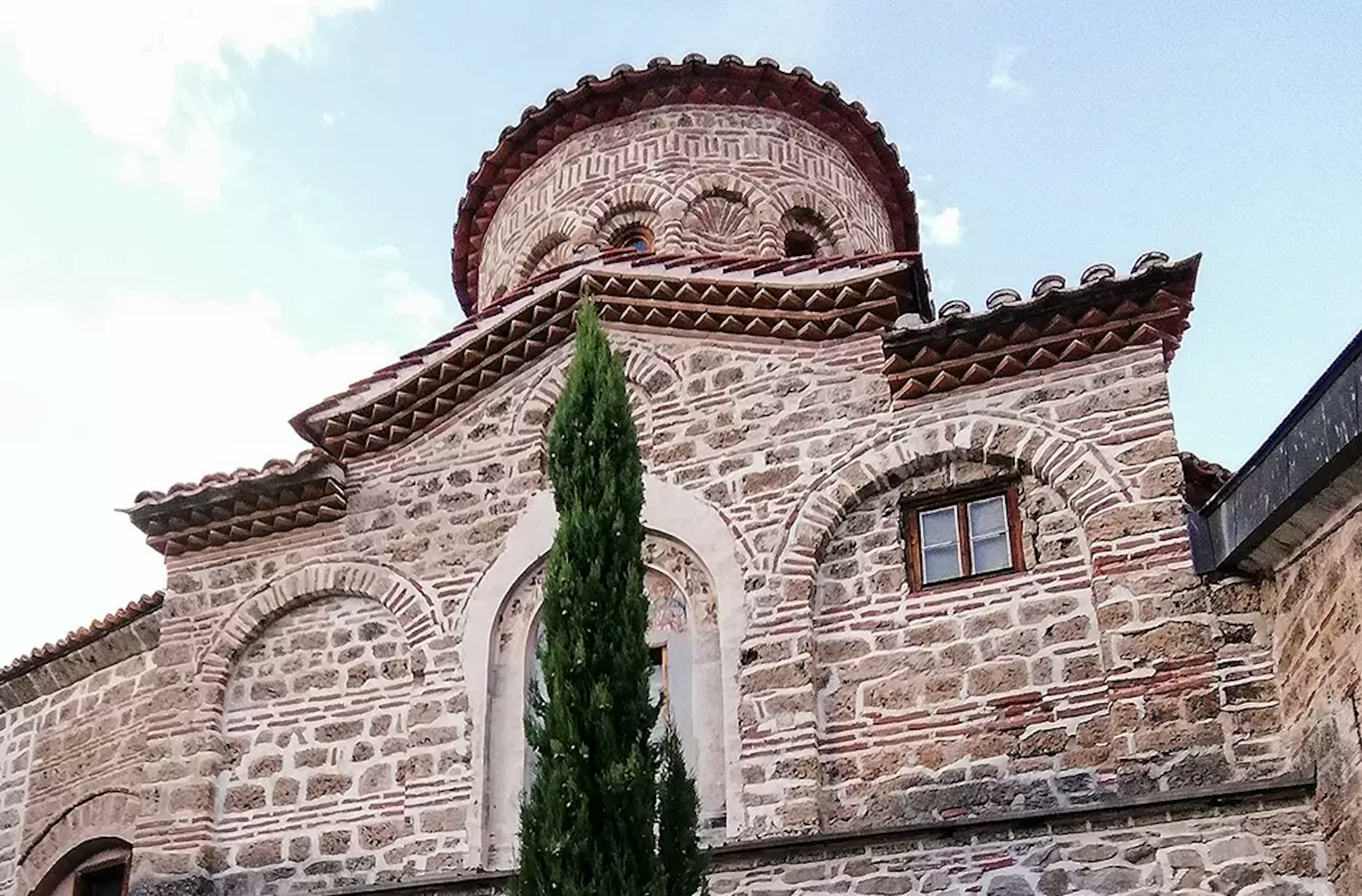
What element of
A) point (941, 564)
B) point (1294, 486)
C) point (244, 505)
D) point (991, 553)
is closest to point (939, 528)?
point (941, 564)

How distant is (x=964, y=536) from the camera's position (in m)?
8.30

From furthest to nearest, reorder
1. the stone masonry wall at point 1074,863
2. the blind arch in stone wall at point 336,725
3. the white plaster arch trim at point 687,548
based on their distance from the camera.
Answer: the blind arch in stone wall at point 336,725 → the white plaster arch trim at point 687,548 → the stone masonry wall at point 1074,863

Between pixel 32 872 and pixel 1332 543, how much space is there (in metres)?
8.26

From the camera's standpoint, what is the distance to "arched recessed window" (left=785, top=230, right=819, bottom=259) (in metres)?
13.0

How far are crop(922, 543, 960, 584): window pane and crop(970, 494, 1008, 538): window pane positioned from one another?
14cm

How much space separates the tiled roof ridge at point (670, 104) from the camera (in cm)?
1301

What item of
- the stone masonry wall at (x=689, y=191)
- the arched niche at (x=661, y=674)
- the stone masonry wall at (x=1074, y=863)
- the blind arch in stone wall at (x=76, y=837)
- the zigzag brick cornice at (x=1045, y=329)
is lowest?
the stone masonry wall at (x=1074, y=863)

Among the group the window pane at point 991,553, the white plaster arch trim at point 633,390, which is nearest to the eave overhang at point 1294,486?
the window pane at point 991,553

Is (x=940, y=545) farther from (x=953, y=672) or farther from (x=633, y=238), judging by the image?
(x=633, y=238)

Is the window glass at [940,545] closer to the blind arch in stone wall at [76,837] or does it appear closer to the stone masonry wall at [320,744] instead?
the stone masonry wall at [320,744]

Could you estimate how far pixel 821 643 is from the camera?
831 centimetres

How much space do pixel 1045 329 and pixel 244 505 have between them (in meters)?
5.02

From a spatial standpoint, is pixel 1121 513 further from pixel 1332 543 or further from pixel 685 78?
pixel 685 78

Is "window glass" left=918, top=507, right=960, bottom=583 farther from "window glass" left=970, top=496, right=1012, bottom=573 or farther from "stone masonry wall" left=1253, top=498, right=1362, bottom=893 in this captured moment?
"stone masonry wall" left=1253, top=498, right=1362, bottom=893
